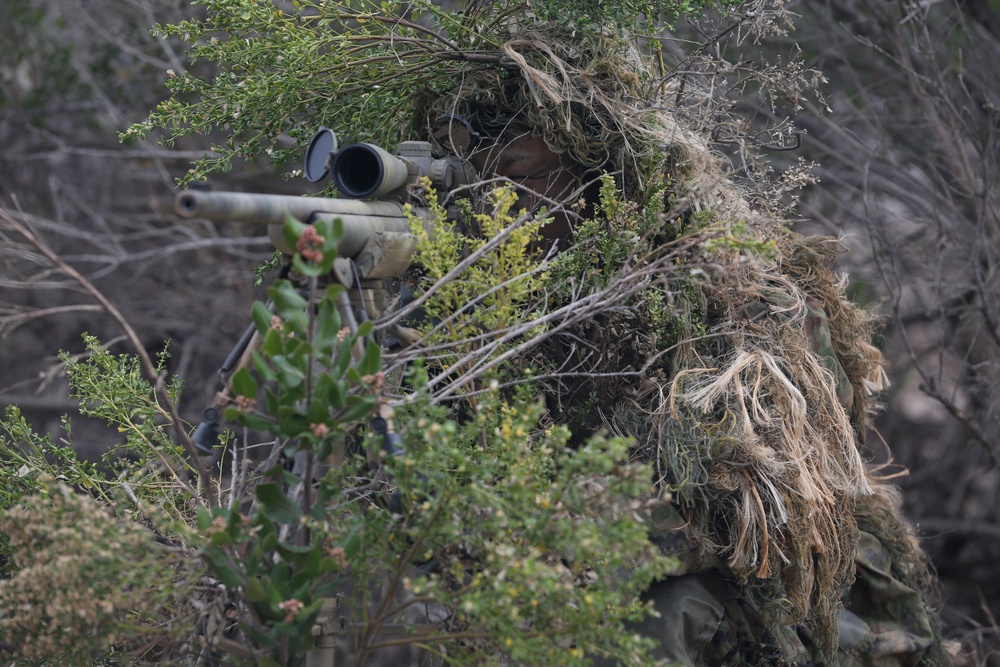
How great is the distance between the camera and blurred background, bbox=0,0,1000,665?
4.62 m

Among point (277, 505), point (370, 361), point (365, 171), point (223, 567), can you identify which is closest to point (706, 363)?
point (365, 171)

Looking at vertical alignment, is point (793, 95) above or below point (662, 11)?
below

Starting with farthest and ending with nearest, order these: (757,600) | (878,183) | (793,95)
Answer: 1. (878,183)
2. (793,95)
3. (757,600)

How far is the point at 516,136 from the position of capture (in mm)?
2863

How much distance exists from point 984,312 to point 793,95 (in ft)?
4.96

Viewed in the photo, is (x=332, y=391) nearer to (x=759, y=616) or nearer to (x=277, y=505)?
(x=277, y=505)

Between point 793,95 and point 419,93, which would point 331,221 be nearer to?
point 419,93

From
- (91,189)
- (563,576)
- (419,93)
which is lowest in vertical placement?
(91,189)

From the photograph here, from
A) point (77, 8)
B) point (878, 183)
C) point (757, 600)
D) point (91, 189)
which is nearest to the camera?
point (757, 600)

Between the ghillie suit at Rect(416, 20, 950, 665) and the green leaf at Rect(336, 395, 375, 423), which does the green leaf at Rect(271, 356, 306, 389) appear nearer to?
the green leaf at Rect(336, 395, 375, 423)

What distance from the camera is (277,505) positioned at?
6.20ft

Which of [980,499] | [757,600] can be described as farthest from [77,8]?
[980,499]

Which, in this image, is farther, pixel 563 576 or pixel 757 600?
pixel 757 600

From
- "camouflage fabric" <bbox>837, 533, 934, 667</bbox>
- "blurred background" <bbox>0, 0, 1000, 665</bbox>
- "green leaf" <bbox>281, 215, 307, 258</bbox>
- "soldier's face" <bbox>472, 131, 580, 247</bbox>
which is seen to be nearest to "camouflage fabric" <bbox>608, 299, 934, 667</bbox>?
"camouflage fabric" <bbox>837, 533, 934, 667</bbox>
